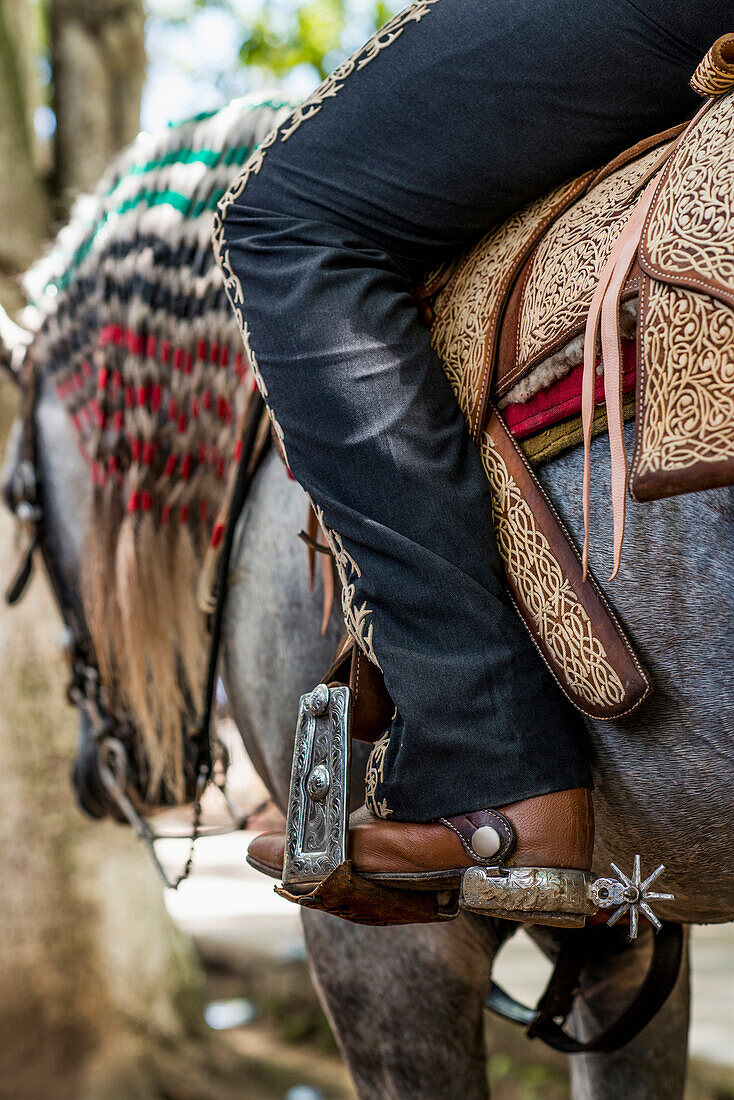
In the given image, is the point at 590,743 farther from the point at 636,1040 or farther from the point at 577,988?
the point at 636,1040

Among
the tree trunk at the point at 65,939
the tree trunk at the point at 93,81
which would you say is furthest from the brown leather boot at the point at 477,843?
the tree trunk at the point at 93,81

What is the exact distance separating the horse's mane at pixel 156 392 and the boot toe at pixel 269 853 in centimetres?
53

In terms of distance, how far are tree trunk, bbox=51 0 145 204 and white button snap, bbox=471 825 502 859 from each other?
325 cm

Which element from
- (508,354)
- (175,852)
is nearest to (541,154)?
(508,354)

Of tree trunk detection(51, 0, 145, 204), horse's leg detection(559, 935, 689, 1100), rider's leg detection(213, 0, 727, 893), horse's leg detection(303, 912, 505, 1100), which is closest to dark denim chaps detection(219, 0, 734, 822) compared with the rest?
rider's leg detection(213, 0, 727, 893)

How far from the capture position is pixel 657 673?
87cm

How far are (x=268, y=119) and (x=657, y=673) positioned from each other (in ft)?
3.91

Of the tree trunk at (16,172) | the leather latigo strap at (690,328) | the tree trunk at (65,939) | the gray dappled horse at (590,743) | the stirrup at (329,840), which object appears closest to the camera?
the leather latigo strap at (690,328)

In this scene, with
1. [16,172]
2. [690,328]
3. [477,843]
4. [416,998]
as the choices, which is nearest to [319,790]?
[477,843]

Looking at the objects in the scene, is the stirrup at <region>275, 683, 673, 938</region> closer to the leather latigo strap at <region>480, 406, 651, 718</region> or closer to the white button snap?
the white button snap

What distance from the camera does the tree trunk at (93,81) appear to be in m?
3.57

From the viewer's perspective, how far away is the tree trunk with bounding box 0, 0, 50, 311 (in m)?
3.31

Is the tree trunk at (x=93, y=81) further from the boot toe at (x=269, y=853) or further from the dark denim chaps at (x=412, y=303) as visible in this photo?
the boot toe at (x=269, y=853)

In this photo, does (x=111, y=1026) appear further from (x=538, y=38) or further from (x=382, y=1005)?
(x=538, y=38)
